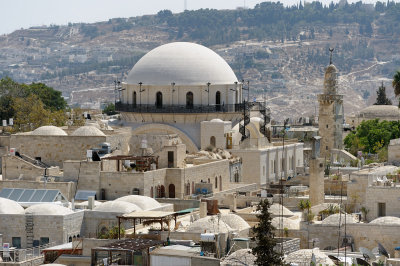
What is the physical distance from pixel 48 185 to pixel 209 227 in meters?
13.4

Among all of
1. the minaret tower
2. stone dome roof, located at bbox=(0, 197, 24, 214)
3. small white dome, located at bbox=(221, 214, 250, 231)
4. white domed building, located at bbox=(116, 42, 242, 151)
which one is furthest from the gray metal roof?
the minaret tower

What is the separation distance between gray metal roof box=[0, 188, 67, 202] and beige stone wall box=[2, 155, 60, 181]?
3.00 m

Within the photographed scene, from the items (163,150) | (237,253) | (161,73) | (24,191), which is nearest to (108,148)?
(163,150)

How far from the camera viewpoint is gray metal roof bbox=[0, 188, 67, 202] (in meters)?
44.3

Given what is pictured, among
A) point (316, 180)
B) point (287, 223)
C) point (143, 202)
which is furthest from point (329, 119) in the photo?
point (287, 223)

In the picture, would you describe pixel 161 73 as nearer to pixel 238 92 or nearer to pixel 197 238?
pixel 238 92

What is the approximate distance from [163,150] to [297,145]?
733 inches

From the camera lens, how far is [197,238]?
33.1 metres

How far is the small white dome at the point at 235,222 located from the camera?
35.3 m

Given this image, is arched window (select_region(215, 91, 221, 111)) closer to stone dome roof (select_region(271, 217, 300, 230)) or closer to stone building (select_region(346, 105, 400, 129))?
stone dome roof (select_region(271, 217, 300, 230))

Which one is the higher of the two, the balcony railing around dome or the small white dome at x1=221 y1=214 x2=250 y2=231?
the balcony railing around dome

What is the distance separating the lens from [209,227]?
34.0 meters

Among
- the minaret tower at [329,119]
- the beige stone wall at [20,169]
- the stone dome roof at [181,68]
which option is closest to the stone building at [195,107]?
the stone dome roof at [181,68]

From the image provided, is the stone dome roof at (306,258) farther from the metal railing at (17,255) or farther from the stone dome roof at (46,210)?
the stone dome roof at (46,210)
